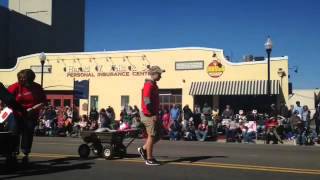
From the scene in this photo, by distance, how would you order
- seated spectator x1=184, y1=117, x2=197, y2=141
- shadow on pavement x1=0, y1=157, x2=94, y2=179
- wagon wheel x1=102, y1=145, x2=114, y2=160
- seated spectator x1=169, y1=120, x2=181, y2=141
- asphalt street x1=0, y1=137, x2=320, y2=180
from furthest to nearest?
1. seated spectator x1=169, y1=120, x2=181, y2=141
2. seated spectator x1=184, y1=117, x2=197, y2=141
3. wagon wheel x1=102, y1=145, x2=114, y2=160
4. shadow on pavement x1=0, y1=157, x2=94, y2=179
5. asphalt street x1=0, y1=137, x2=320, y2=180

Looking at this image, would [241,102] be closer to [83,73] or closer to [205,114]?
[205,114]

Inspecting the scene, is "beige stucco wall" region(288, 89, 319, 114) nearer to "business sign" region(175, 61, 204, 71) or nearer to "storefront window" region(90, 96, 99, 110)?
"business sign" region(175, 61, 204, 71)

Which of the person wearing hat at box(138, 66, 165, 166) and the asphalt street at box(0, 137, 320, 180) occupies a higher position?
the person wearing hat at box(138, 66, 165, 166)

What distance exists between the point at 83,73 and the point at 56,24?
19.7 meters

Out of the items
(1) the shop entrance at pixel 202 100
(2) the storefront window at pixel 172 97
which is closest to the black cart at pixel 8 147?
(1) the shop entrance at pixel 202 100

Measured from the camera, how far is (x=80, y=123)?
2680cm

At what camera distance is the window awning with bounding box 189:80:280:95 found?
28609 millimetres

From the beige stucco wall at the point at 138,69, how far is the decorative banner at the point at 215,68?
19 cm

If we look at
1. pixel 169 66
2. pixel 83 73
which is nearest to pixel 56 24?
pixel 83 73

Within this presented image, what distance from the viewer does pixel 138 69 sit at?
3288 centimetres

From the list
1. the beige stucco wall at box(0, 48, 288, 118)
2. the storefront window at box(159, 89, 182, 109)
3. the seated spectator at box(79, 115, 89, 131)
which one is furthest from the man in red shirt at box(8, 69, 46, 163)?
the storefront window at box(159, 89, 182, 109)

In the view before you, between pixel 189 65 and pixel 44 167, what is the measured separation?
22.5 m

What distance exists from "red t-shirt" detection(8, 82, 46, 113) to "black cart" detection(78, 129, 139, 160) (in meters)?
1.55

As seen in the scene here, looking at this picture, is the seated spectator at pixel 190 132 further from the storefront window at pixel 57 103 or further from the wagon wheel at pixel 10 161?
the storefront window at pixel 57 103
